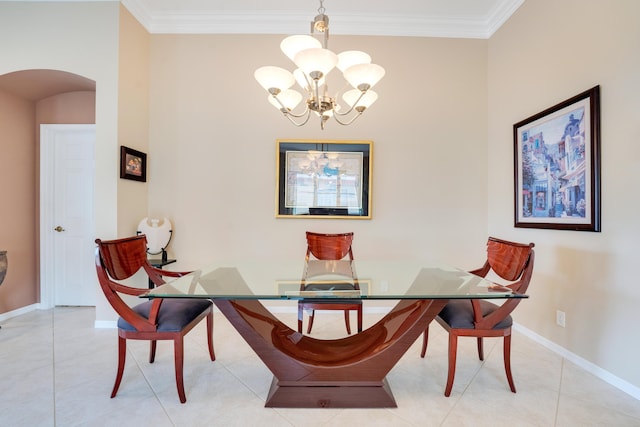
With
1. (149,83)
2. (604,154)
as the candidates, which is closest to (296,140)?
(149,83)

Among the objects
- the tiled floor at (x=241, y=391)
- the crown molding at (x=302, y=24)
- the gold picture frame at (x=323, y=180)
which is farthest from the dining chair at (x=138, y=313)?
the crown molding at (x=302, y=24)

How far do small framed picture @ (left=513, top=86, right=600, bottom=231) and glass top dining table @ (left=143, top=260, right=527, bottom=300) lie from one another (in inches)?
41.3

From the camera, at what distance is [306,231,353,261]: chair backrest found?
280cm

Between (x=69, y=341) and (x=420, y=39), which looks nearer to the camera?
(x=69, y=341)

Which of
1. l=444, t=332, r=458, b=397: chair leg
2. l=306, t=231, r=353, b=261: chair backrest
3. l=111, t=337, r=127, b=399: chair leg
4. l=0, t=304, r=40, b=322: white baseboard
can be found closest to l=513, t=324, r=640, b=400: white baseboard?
l=444, t=332, r=458, b=397: chair leg

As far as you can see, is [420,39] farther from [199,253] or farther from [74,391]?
[74,391]

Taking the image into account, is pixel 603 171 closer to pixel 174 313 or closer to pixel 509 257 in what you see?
pixel 509 257

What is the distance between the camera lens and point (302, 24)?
3.10 m

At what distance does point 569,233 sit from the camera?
2.21 meters

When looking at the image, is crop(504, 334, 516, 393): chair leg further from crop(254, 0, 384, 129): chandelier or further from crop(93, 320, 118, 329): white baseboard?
crop(93, 320, 118, 329): white baseboard

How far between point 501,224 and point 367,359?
222 cm

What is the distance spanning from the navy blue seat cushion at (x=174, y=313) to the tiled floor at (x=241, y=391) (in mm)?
437

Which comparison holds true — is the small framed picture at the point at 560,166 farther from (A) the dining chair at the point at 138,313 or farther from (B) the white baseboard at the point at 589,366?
(A) the dining chair at the point at 138,313

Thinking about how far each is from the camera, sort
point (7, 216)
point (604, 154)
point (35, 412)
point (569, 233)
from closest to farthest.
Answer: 1. point (35, 412)
2. point (604, 154)
3. point (569, 233)
4. point (7, 216)
